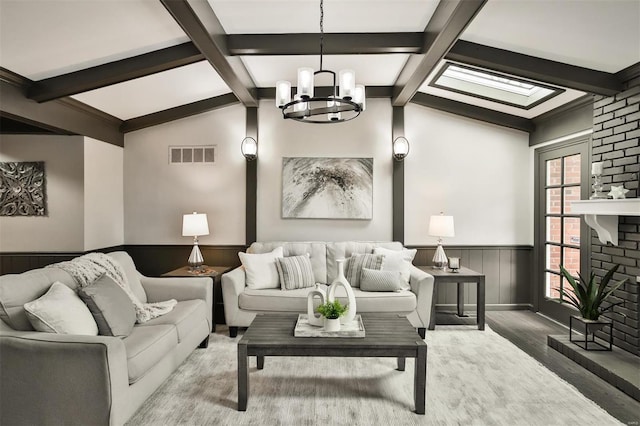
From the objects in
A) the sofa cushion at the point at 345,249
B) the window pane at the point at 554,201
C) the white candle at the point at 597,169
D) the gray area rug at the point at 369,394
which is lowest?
the gray area rug at the point at 369,394

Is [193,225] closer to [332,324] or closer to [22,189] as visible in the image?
[22,189]

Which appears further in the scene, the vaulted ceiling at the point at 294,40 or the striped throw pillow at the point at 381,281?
the striped throw pillow at the point at 381,281

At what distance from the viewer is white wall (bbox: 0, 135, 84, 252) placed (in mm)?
4484

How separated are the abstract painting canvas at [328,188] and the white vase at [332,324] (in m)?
2.32

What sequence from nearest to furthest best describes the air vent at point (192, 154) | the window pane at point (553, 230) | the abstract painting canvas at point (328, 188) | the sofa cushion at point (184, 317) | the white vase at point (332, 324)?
the white vase at point (332, 324) → the sofa cushion at point (184, 317) → the window pane at point (553, 230) → the abstract painting canvas at point (328, 188) → the air vent at point (192, 154)

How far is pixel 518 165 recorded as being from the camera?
516cm

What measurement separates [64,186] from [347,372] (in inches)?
143

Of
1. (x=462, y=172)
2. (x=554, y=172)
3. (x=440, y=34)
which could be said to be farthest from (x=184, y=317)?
(x=554, y=172)

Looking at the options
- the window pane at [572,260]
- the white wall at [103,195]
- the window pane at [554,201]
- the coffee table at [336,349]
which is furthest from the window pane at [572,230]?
the white wall at [103,195]

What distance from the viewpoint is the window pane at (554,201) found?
469cm

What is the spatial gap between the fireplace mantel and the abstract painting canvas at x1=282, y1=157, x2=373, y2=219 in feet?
7.38

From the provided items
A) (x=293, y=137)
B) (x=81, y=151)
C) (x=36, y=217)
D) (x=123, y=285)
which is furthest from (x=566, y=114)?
(x=36, y=217)

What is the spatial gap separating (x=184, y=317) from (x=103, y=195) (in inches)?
93.4

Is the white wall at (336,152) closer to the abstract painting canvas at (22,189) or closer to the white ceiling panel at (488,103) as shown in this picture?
the white ceiling panel at (488,103)
